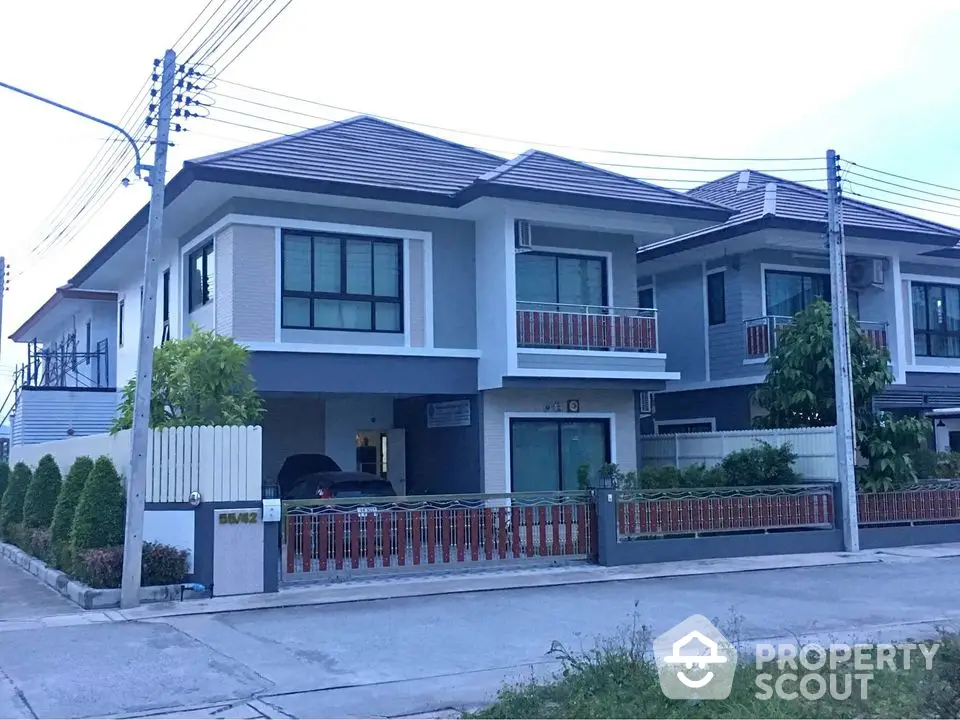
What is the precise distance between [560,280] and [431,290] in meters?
2.73

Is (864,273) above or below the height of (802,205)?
below

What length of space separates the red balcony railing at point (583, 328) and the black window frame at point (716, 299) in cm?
344

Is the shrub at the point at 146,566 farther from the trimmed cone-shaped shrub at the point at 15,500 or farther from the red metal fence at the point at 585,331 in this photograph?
the trimmed cone-shaped shrub at the point at 15,500

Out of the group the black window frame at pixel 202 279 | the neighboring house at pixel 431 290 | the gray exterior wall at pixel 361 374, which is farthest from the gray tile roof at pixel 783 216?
the black window frame at pixel 202 279

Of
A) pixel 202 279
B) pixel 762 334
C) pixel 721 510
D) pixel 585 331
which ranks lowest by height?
pixel 721 510

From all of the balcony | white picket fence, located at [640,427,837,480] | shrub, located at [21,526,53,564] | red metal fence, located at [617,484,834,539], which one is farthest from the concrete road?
the balcony

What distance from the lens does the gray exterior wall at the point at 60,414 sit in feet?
79.6

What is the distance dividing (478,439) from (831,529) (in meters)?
6.55

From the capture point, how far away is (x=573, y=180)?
63.4ft

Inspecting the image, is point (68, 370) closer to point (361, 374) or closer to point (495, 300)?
point (361, 374)

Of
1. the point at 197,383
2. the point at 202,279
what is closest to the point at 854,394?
the point at 197,383

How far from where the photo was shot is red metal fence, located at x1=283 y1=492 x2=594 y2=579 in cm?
1412

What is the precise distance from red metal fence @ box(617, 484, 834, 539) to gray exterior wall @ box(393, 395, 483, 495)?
337 centimetres

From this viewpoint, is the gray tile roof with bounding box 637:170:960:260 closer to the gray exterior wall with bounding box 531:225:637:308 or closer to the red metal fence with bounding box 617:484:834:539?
the gray exterior wall with bounding box 531:225:637:308
